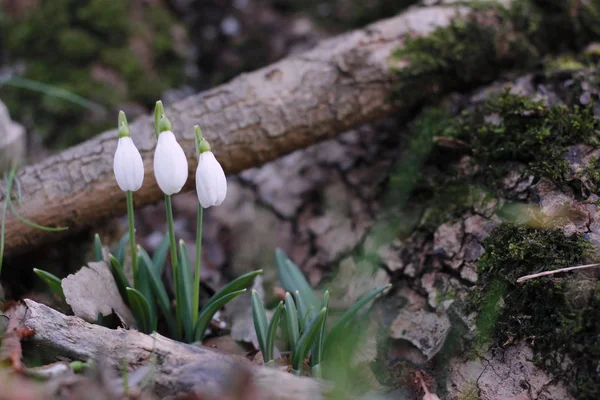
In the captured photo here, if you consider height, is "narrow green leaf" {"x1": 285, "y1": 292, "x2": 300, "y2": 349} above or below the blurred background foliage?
below

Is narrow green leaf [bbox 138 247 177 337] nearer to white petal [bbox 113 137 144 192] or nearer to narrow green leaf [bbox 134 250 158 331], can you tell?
narrow green leaf [bbox 134 250 158 331]

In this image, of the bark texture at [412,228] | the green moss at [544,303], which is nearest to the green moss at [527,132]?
the bark texture at [412,228]

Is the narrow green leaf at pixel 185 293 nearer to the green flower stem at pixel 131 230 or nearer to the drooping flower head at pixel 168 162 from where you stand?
the green flower stem at pixel 131 230

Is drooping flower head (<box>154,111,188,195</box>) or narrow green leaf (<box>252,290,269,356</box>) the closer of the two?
drooping flower head (<box>154,111,188,195</box>)

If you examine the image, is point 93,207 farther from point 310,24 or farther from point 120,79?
point 310,24

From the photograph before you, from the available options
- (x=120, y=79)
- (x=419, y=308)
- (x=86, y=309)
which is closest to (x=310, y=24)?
(x=120, y=79)

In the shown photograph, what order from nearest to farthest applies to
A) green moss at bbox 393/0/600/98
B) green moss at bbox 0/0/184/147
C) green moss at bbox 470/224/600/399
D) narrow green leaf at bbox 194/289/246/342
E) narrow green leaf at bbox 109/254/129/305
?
green moss at bbox 470/224/600/399 < narrow green leaf at bbox 194/289/246/342 < narrow green leaf at bbox 109/254/129/305 < green moss at bbox 393/0/600/98 < green moss at bbox 0/0/184/147

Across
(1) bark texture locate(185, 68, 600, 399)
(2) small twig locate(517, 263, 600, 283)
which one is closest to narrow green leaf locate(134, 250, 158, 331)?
(1) bark texture locate(185, 68, 600, 399)
